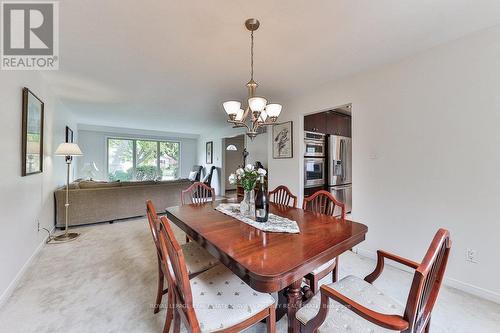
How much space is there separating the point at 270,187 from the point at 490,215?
2.86 metres

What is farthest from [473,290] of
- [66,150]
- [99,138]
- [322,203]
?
[99,138]

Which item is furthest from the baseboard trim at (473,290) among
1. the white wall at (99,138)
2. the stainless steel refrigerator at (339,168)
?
the white wall at (99,138)

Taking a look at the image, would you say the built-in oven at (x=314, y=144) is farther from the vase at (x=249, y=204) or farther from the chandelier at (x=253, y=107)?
the vase at (x=249, y=204)

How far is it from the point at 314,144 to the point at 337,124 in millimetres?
930

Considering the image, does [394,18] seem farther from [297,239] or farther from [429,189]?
[297,239]

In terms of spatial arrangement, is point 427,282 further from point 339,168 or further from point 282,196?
point 339,168

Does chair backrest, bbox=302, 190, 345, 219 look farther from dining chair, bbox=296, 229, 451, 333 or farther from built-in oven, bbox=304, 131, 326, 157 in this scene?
built-in oven, bbox=304, 131, 326, 157

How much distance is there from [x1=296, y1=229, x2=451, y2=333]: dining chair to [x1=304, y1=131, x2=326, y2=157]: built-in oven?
258 centimetres

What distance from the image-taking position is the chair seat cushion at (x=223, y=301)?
1056mm

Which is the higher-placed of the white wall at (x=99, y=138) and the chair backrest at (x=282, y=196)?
the white wall at (x=99, y=138)

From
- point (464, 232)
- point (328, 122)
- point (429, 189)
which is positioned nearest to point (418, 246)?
point (464, 232)

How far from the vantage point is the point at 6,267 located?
184 centimetres

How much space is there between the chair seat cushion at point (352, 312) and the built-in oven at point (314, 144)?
2.61 meters

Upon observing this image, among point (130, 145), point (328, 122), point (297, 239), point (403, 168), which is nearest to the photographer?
point (297, 239)
